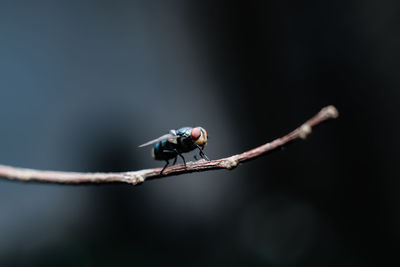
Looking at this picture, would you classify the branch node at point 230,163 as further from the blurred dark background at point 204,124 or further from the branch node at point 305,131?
the blurred dark background at point 204,124

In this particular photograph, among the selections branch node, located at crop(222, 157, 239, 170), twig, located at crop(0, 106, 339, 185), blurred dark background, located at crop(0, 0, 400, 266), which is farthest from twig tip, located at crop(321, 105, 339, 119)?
blurred dark background, located at crop(0, 0, 400, 266)

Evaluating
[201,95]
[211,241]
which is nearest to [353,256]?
[211,241]

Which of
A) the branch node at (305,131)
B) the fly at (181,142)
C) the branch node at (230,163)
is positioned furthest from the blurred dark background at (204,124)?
the branch node at (305,131)

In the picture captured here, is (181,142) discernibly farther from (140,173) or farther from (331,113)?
(331,113)

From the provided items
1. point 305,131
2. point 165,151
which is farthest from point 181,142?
point 305,131

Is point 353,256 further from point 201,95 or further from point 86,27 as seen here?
point 86,27
